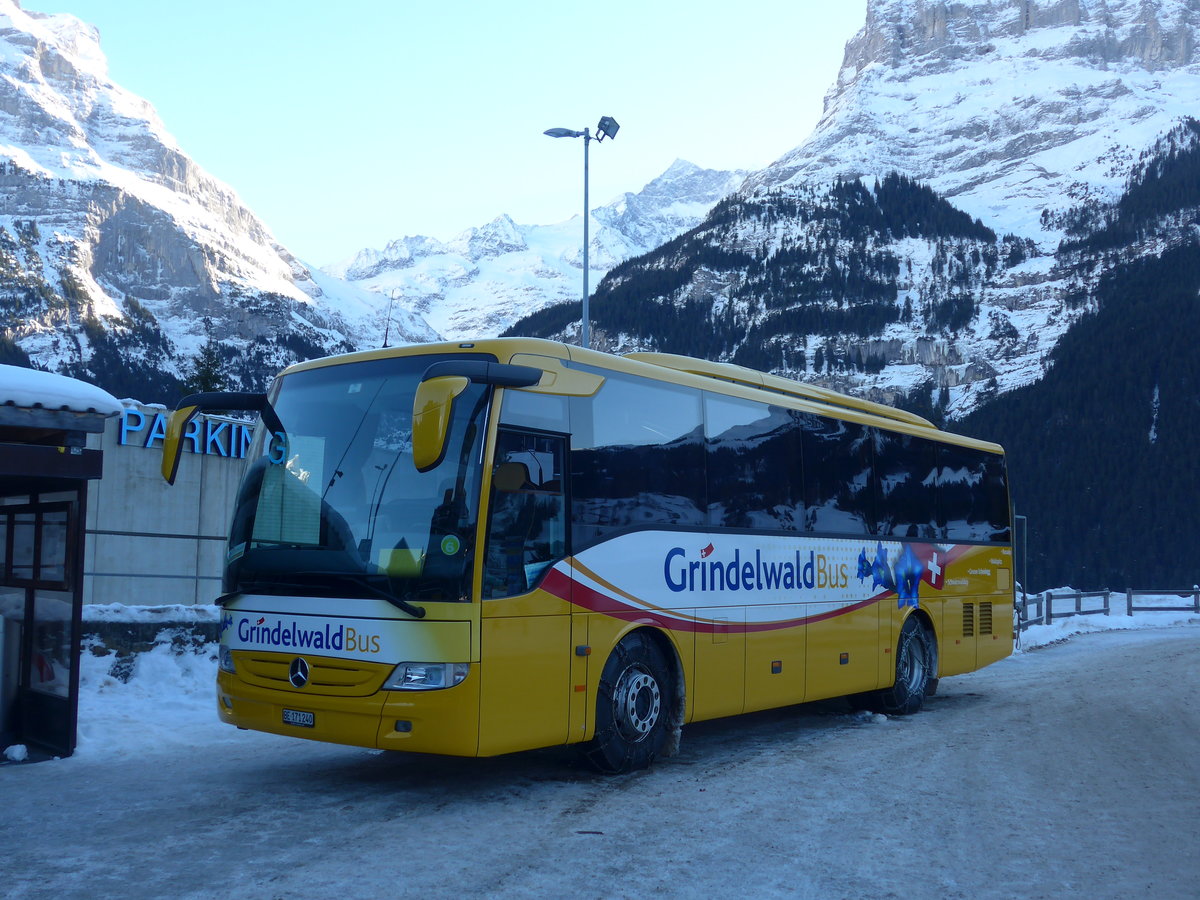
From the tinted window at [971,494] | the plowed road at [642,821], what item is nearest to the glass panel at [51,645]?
the plowed road at [642,821]

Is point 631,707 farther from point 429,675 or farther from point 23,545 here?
point 23,545

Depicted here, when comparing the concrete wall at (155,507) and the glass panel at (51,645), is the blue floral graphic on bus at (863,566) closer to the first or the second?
the glass panel at (51,645)

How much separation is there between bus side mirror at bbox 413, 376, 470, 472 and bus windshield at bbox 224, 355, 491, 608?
98 cm

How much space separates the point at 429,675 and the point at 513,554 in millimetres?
918

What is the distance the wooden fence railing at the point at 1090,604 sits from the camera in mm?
27188

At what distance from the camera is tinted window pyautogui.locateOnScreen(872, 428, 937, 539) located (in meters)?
12.1

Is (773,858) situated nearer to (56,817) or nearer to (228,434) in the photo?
(56,817)

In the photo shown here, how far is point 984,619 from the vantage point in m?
14.1

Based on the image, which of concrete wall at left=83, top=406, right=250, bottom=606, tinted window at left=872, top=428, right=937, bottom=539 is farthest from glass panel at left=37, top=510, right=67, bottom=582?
concrete wall at left=83, top=406, right=250, bottom=606

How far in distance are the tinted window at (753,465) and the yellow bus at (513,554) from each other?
2 cm

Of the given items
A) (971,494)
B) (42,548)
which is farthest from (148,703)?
(971,494)

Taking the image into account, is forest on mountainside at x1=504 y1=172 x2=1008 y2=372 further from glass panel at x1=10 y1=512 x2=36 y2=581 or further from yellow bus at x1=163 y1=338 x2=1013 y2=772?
glass panel at x1=10 y1=512 x2=36 y2=581

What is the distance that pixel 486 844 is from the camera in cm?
614

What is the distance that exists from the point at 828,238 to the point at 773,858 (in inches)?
6099
